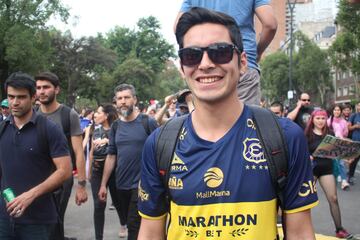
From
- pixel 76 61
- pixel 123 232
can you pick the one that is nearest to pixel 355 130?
pixel 123 232

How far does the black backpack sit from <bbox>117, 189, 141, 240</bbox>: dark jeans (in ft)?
12.6

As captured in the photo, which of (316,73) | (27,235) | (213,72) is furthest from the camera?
(316,73)

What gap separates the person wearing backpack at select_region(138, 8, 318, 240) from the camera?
2.08 metres

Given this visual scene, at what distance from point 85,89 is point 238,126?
2590 inches

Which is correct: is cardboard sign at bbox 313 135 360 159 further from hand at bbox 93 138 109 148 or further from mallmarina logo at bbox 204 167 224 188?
mallmarina logo at bbox 204 167 224 188

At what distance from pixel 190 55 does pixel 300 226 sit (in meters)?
0.84

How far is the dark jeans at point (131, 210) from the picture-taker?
6043mm

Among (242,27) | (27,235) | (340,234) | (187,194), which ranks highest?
(242,27)

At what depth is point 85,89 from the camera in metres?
66.8

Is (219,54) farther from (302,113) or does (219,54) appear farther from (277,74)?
(277,74)

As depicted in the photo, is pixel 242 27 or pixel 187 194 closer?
pixel 187 194

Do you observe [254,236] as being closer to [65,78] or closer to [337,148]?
[337,148]

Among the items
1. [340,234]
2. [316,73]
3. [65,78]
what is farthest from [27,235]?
[316,73]

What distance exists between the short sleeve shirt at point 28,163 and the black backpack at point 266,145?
2.45m
